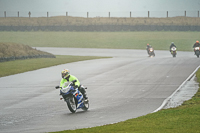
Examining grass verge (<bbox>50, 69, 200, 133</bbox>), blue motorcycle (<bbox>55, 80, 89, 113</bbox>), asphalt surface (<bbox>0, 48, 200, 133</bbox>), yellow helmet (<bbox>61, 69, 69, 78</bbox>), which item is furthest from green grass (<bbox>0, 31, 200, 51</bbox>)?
grass verge (<bbox>50, 69, 200, 133</bbox>)

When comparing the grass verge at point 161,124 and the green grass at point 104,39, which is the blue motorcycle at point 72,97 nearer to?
the grass verge at point 161,124

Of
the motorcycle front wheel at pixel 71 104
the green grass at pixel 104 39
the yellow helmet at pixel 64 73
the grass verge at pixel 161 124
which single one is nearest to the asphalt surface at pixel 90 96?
the motorcycle front wheel at pixel 71 104

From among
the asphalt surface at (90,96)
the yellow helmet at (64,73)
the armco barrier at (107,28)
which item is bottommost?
the asphalt surface at (90,96)

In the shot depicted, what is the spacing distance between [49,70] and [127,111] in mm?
15452

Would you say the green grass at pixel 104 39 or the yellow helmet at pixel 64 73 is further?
the green grass at pixel 104 39

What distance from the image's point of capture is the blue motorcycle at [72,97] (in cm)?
1343

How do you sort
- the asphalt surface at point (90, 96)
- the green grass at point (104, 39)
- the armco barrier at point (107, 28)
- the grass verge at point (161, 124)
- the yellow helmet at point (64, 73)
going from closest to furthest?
the grass verge at point (161, 124) < the asphalt surface at point (90, 96) < the yellow helmet at point (64, 73) < the green grass at point (104, 39) < the armco barrier at point (107, 28)

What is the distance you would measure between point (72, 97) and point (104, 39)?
54404mm

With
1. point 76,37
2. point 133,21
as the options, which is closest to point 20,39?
point 76,37

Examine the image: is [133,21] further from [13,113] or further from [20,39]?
[13,113]

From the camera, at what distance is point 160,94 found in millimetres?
17922

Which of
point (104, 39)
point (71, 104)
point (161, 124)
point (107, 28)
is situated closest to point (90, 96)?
point (71, 104)

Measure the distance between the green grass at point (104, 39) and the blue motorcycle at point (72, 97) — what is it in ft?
154

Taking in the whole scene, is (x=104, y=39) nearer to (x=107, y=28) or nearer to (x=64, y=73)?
(x=107, y=28)
